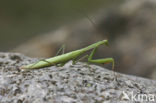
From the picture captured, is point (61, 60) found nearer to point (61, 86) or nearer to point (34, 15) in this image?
point (61, 86)

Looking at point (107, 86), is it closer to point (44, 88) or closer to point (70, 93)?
point (70, 93)

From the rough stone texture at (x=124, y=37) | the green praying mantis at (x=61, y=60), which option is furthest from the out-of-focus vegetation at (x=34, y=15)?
the green praying mantis at (x=61, y=60)

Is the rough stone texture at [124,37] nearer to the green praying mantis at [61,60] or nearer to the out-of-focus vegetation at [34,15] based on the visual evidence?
the green praying mantis at [61,60]

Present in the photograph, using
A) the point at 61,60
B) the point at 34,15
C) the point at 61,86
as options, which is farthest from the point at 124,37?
the point at 34,15

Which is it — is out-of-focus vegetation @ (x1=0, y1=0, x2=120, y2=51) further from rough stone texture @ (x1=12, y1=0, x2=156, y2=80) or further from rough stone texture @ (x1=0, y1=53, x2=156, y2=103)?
rough stone texture @ (x1=0, y1=53, x2=156, y2=103)

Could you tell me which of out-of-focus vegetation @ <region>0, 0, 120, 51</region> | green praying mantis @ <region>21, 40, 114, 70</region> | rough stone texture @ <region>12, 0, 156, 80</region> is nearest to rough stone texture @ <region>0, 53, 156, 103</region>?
green praying mantis @ <region>21, 40, 114, 70</region>

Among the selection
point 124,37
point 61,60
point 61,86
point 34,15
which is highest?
point 34,15
